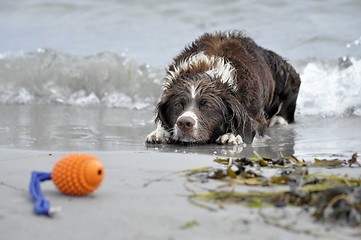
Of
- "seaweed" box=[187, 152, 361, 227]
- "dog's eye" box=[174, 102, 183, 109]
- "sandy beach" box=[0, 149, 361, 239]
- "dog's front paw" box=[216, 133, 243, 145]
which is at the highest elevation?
"dog's eye" box=[174, 102, 183, 109]

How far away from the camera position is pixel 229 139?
6602 millimetres

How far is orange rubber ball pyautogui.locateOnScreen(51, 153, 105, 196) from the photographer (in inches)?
124

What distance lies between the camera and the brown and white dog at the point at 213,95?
21.6 feet

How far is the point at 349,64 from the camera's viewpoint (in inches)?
458

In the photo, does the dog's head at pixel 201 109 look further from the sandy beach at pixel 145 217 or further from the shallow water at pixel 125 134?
the sandy beach at pixel 145 217

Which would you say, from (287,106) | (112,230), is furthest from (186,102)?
(112,230)

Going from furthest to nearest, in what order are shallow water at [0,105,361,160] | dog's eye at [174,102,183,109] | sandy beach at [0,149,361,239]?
dog's eye at [174,102,183,109] → shallow water at [0,105,361,160] → sandy beach at [0,149,361,239]

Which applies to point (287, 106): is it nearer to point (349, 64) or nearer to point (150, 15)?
point (349, 64)

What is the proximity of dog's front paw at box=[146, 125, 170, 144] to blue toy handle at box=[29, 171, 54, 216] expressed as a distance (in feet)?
10.9

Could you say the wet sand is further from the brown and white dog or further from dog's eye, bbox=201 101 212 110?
dog's eye, bbox=201 101 212 110

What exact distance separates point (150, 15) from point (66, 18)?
2.05m

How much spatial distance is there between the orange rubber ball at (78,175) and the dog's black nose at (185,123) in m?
3.12

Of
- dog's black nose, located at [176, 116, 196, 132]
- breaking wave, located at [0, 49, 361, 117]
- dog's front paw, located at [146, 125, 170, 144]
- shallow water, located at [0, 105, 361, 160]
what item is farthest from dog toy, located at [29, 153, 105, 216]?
Answer: breaking wave, located at [0, 49, 361, 117]

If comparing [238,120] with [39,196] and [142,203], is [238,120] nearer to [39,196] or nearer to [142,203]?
[142,203]
